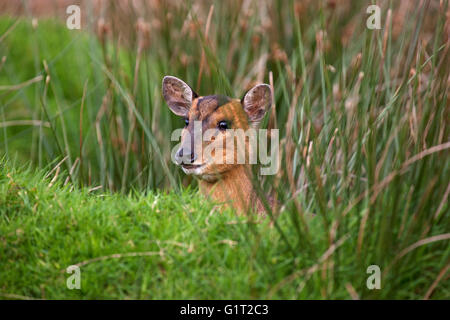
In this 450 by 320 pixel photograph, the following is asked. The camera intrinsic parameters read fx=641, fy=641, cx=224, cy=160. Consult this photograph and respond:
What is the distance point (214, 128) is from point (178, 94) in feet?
1.18

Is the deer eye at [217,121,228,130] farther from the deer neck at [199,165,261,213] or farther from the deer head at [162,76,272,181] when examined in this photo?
the deer neck at [199,165,261,213]

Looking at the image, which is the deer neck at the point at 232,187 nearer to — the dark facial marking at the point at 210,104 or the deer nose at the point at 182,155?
the deer nose at the point at 182,155

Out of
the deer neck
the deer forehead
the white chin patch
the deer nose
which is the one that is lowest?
the deer neck

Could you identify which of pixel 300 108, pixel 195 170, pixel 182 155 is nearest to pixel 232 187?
pixel 195 170

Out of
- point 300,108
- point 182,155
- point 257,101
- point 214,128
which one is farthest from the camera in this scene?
point 300,108

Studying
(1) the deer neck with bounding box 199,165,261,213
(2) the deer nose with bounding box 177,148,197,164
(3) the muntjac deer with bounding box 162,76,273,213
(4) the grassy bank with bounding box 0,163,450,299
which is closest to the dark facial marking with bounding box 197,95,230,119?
(3) the muntjac deer with bounding box 162,76,273,213

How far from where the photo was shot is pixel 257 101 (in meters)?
3.71

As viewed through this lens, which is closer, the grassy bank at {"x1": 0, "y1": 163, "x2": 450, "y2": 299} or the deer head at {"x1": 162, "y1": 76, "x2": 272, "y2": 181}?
the grassy bank at {"x1": 0, "y1": 163, "x2": 450, "y2": 299}

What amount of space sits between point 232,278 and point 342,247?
1.67 ft

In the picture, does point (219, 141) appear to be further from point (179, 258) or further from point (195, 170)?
point (179, 258)

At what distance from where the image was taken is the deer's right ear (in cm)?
376

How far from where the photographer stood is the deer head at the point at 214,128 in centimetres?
354

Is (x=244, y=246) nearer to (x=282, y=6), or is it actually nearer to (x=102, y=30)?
(x=102, y=30)

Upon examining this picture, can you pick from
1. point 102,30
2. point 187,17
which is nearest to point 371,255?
point 102,30
